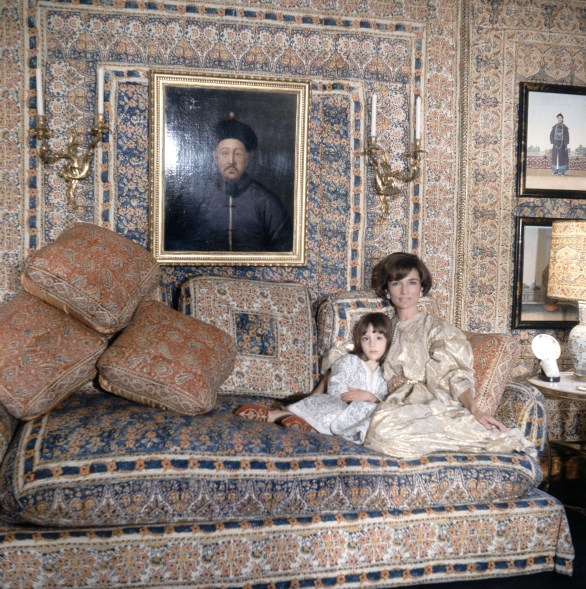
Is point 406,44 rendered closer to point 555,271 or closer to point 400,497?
point 555,271

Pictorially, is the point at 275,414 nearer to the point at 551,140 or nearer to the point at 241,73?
the point at 241,73

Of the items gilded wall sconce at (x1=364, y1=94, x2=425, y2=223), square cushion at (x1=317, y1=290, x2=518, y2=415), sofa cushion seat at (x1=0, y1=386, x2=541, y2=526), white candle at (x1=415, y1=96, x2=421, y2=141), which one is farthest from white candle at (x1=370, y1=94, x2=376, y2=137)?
sofa cushion seat at (x1=0, y1=386, x2=541, y2=526)

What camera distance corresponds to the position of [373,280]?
3801mm

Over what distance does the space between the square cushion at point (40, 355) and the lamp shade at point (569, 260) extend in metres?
2.43

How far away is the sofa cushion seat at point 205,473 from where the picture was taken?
2160mm

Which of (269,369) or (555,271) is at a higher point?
(555,271)

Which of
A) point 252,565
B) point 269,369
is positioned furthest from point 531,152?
point 252,565

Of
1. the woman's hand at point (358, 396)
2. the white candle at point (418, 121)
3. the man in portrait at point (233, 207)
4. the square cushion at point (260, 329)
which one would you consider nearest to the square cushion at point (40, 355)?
the square cushion at point (260, 329)

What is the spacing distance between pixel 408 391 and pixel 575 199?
1938 mm

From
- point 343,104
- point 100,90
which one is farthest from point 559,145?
point 100,90

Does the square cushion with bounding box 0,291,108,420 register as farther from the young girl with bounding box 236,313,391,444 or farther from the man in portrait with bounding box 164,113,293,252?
the man in portrait with bounding box 164,113,293,252

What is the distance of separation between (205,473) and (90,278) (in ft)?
3.34

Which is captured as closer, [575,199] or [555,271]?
[555,271]

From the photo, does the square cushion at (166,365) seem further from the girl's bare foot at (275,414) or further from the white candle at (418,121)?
the white candle at (418,121)
